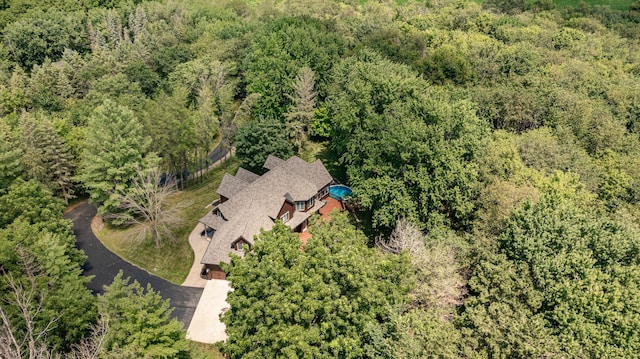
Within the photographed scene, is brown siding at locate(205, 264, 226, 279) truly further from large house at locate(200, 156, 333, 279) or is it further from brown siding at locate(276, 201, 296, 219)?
brown siding at locate(276, 201, 296, 219)

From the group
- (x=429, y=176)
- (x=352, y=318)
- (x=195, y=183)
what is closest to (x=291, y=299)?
(x=352, y=318)

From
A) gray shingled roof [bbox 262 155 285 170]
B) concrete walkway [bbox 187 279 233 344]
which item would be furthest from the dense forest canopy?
concrete walkway [bbox 187 279 233 344]

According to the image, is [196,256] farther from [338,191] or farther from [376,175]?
[376,175]

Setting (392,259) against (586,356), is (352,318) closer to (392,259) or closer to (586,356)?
(392,259)

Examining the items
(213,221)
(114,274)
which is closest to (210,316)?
(213,221)

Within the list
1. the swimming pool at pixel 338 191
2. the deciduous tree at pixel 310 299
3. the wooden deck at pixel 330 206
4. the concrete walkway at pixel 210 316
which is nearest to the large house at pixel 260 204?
the wooden deck at pixel 330 206

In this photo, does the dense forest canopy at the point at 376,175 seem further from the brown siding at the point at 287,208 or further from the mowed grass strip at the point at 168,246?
the brown siding at the point at 287,208
